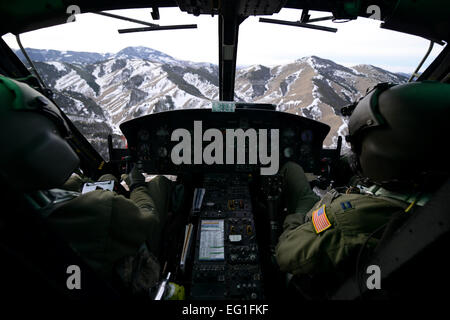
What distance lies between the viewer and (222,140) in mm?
2305

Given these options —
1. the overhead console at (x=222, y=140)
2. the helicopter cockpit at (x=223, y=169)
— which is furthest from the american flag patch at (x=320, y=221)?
the overhead console at (x=222, y=140)

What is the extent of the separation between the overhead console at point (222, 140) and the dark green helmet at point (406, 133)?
51.2 inches

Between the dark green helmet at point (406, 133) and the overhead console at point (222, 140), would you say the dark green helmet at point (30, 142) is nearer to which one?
the dark green helmet at point (406, 133)

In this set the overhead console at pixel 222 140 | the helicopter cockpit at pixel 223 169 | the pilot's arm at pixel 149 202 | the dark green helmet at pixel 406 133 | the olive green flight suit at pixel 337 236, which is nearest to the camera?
the helicopter cockpit at pixel 223 169

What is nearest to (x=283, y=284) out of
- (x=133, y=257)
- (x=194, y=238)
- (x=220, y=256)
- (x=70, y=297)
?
(x=220, y=256)

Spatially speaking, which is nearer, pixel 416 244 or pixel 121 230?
pixel 416 244

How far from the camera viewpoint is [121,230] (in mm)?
902

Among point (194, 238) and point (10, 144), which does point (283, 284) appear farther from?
point (10, 144)

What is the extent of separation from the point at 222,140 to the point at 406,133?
1.66 meters

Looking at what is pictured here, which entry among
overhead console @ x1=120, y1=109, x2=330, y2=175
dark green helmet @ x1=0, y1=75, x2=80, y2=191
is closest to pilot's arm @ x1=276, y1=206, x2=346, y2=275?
dark green helmet @ x1=0, y1=75, x2=80, y2=191

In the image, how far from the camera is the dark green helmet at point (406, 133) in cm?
73

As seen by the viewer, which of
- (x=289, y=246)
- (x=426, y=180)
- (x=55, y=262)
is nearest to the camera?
(x=55, y=262)

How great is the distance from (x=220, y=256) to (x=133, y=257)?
1.77 ft

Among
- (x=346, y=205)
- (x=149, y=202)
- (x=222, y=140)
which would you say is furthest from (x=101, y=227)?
(x=222, y=140)
